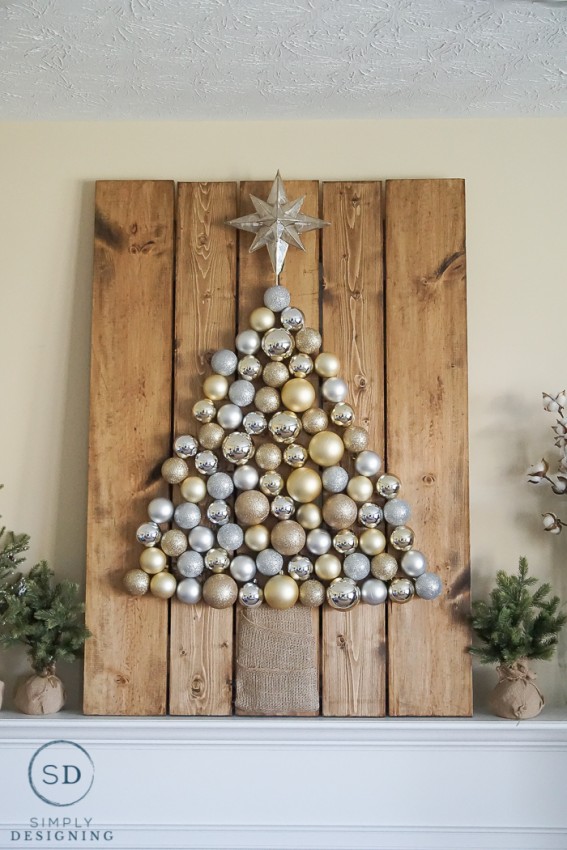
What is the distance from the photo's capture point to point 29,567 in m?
2.29

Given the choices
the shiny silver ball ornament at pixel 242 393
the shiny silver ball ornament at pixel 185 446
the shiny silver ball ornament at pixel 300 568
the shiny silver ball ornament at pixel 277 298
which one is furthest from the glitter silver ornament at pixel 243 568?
the shiny silver ball ornament at pixel 277 298

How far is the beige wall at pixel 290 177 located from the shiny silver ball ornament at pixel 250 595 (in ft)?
1.63

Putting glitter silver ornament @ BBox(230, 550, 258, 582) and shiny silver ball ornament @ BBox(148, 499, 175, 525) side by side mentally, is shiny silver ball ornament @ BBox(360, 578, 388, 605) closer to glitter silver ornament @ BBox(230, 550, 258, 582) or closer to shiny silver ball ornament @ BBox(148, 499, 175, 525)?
glitter silver ornament @ BBox(230, 550, 258, 582)

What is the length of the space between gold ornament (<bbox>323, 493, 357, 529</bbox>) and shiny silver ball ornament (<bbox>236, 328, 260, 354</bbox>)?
1.53 ft

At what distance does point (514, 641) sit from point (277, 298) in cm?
109

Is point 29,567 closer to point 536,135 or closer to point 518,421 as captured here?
point 518,421

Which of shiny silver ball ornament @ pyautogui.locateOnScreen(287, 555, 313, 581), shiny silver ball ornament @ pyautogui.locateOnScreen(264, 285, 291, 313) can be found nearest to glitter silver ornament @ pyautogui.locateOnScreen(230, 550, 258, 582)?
shiny silver ball ornament @ pyautogui.locateOnScreen(287, 555, 313, 581)

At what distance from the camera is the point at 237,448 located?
2154 mm

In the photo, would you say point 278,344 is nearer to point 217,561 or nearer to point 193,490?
point 193,490

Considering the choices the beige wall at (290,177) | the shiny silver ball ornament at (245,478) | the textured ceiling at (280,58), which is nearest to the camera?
the textured ceiling at (280,58)

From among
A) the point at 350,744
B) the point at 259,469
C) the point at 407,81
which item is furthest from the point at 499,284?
the point at 350,744

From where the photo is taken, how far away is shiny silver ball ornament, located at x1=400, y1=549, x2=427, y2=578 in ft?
6.97

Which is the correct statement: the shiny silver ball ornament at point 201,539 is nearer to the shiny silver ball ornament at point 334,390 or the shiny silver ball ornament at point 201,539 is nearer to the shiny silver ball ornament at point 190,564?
the shiny silver ball ornament at point 190,564

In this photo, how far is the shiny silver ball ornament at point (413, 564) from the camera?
2.12 metres
